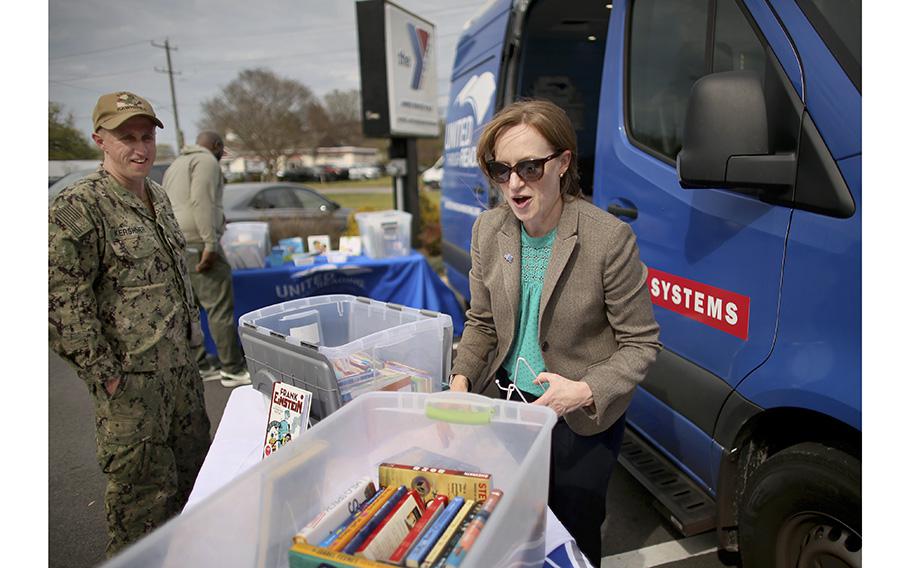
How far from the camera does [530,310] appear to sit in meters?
1.50

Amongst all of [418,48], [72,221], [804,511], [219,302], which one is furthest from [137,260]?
[418,48]

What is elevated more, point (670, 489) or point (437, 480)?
point (437, 480)

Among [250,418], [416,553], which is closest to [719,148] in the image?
[416,553]

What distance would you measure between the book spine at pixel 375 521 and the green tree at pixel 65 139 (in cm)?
438

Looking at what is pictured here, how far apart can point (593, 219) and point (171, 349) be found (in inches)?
61.8

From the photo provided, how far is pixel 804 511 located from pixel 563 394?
31.5 inches

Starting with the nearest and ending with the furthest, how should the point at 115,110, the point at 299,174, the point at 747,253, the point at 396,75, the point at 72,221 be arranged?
the point at 747,253 → the point at 72,221 → the point at 115,110 → the point at 396,75 → the point at 299,174

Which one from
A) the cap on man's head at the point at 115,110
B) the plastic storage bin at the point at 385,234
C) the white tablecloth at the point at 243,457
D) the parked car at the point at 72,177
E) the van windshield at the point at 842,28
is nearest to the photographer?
the white tablecloth at the point at 243,457

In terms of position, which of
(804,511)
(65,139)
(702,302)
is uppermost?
(65,139)

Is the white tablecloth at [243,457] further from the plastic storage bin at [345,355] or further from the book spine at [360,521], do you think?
the book spine at [360,521]

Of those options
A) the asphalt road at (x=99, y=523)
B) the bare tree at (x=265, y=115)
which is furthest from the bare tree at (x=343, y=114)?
the asphalt road at (x=99, y=523)

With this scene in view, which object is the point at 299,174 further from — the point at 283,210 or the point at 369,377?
the point at 369,377

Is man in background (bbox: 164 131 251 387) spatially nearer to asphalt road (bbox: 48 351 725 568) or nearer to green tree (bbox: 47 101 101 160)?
green tree (bbox: 47 101 101 160)

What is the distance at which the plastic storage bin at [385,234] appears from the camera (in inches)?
186
